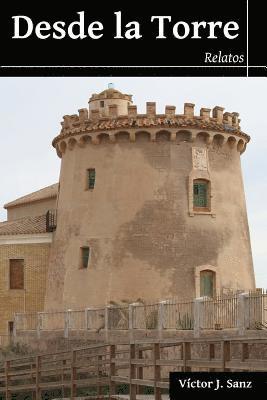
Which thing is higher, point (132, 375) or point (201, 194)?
point (201, 194)

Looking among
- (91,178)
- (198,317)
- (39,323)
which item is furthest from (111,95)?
(198,317)

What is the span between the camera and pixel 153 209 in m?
38.9

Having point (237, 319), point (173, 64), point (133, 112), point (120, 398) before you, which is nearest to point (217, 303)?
point (237, 319)

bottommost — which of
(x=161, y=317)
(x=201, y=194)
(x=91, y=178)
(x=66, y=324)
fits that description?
(x=66, y=324)

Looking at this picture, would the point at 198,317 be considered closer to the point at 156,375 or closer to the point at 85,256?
the point at 156,375

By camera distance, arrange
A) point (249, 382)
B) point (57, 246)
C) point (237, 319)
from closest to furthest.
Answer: point (249, 382)
point (237, 319)
point (57, 246)

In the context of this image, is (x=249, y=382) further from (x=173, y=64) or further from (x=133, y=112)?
(x=133, y=112)

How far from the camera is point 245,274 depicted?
132ft

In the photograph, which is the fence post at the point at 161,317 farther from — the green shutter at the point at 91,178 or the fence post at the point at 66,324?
the green shutter at the point at 91,178

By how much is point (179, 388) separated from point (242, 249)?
25.8 m

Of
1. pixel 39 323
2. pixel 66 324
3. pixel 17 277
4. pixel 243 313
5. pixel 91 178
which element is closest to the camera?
pixel 243 313

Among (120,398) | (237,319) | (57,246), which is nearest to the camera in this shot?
(120,398)

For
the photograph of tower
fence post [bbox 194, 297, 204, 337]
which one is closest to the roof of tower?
the photograph of tower

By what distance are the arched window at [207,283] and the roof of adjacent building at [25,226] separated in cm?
842
